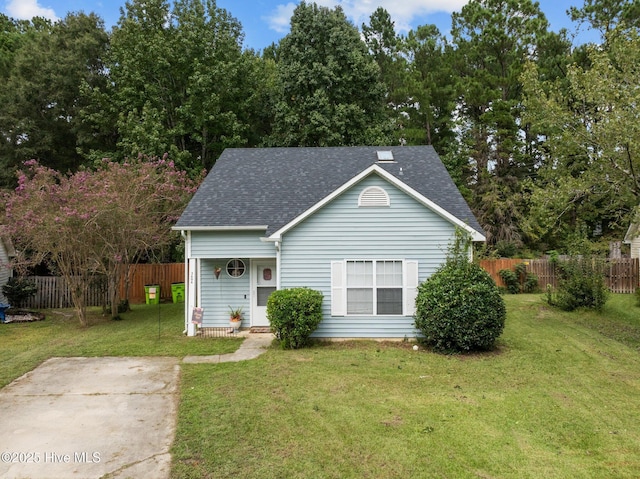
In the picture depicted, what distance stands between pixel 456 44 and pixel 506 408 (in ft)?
106

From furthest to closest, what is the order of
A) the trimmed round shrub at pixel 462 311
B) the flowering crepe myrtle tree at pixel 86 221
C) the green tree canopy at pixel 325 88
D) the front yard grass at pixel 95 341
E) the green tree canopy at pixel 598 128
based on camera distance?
1. the green tree canopy at pixel 325 88
2. the flowering crepe myrtle tree at pixel 86 221
3. the green tree canopy at pixel 598 128
4. the front yard grass at pixel 95 341
5. the trimmed round shrub at pixel 462 311

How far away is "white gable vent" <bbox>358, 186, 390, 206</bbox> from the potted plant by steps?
469 centimetres

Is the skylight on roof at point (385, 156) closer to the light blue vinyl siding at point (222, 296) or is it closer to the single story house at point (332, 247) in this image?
the single story house at point (332, 247)

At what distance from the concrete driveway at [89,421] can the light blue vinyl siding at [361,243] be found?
3.83 meters

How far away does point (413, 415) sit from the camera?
20.1 ft

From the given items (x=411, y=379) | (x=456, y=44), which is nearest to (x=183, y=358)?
(x=411, y=379)

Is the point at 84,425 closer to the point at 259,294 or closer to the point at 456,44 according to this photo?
the point at 259,294

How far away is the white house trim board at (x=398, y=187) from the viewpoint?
10.9m

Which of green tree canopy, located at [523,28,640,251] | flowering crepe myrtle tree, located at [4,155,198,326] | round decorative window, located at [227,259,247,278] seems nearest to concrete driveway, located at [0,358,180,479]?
round decorative window, located at [227,259,247,278]

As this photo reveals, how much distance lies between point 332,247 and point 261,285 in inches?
105

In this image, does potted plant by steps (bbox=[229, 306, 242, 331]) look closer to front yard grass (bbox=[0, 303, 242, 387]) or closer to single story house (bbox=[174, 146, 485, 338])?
single story house (bbox=[174, 146, 485, 338])

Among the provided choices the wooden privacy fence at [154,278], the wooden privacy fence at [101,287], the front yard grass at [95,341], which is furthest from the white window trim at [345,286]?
the wooden privacy fence at [154,278]

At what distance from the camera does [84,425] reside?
594 centimetres

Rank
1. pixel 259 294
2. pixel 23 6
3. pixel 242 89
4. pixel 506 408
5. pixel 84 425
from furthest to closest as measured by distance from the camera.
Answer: pixel 23 6 < pixel 242 89 < pixel 259 294 < pixel 506 408 < pixel 84 425
